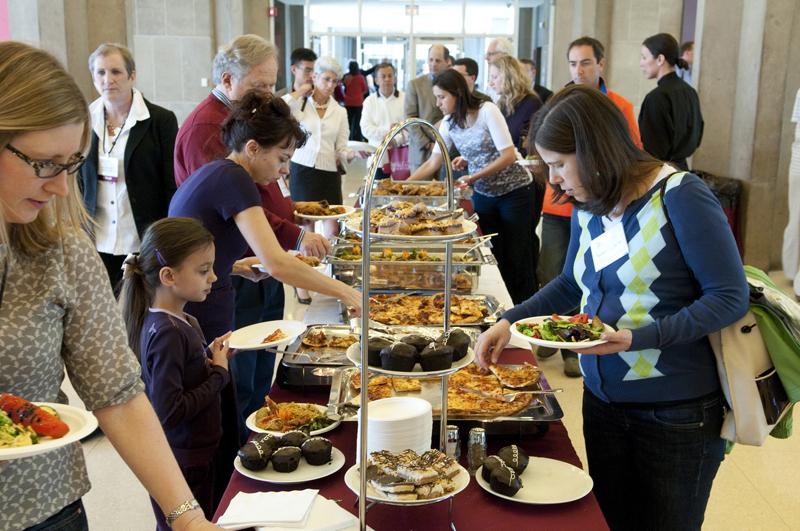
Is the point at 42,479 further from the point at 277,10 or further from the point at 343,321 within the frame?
the point at 277,10

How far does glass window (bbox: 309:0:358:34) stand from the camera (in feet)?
43.6

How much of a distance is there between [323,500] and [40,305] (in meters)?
0.63

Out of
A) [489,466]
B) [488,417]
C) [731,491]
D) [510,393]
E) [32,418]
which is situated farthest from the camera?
[731,491]

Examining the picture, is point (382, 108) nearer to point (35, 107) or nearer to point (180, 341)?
point (180, 341)

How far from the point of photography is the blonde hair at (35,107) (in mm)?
1124

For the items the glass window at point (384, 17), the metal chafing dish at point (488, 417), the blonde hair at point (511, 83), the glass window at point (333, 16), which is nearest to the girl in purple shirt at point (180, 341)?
the metal chafing dish at point (488, 417)

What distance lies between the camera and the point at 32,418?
1095 mm

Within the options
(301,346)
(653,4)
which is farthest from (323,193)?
(653,4)

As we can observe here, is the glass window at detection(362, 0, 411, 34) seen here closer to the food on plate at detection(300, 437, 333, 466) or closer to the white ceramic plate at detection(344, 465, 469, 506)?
the food on plate at detection(300, 437, 333, 466)

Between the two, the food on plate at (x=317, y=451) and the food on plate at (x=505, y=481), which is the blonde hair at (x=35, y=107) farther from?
the food on plate at (x=505, y=481)

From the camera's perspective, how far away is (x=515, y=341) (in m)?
2.56

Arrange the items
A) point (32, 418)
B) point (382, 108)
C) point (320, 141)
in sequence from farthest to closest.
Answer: point (382, 108) → point (320, 141) → point (32, 418)

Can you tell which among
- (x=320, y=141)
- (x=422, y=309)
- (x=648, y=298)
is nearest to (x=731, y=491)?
(x=422, y=309)

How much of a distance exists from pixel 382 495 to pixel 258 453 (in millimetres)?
327
